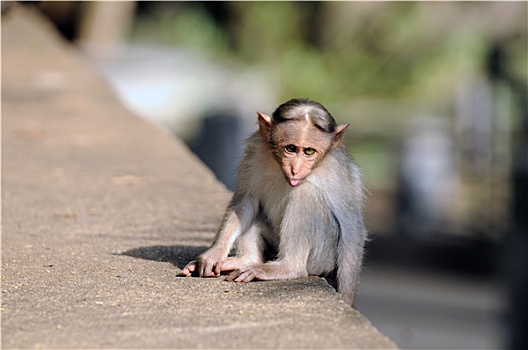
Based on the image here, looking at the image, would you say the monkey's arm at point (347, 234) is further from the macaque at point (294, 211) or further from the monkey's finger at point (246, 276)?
the monkey's finger at point (246, 276)

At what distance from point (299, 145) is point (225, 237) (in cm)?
53

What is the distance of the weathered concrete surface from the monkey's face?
1.74 ft

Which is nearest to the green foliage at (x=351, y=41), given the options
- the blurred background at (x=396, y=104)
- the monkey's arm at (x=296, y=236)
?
the blurred background at (x=396, y=104)

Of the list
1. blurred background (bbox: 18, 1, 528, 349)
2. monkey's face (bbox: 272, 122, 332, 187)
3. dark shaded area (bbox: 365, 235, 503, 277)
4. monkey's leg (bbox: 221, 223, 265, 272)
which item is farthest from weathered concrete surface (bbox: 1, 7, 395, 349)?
dark shaded area (bbox: 365, 235, 503, 277)

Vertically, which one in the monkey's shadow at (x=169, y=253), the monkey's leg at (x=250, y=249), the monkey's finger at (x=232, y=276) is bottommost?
the monkey's finger at (x=232, y=276)

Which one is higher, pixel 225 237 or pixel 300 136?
pixel 300 136

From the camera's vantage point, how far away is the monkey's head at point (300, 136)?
4941 millimetres

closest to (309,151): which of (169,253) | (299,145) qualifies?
(299,145)

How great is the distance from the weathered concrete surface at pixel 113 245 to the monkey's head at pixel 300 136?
541 mm

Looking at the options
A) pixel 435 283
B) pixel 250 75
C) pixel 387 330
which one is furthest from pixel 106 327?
pixel 250 75

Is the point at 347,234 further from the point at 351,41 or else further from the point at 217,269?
the point at 351,41

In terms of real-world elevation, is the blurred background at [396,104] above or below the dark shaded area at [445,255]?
above

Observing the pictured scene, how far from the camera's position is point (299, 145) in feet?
16.2

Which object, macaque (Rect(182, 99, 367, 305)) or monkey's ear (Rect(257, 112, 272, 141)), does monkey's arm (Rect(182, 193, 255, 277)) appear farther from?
monkey's ear (Rect(257, 112, 272, 141))
